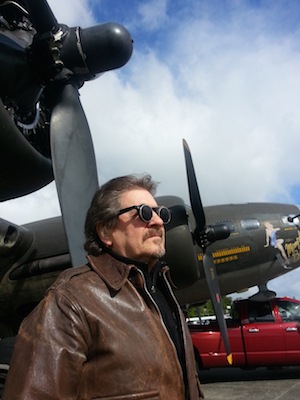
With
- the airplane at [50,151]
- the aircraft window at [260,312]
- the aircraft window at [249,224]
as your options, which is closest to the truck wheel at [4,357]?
the airplane at [50,151]

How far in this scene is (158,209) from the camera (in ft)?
6.37

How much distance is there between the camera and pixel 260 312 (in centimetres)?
1043

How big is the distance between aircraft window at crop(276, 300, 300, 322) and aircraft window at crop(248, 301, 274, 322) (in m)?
0.25

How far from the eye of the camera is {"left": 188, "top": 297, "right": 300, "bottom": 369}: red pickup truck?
388 inches

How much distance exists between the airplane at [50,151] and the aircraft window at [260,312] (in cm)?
284

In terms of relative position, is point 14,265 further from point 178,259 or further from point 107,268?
point 107,268

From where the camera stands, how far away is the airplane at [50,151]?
4.97 metres

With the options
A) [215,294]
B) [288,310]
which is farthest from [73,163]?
[288,310]

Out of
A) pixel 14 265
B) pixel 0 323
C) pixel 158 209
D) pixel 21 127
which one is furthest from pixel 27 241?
pixel 158 209

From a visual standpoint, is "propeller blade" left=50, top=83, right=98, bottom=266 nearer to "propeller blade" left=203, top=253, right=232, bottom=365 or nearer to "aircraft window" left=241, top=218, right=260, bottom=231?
"propeller blade" left=203, top=253, right=232, bottom=365

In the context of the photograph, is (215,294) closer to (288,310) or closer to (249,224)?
(249,224)

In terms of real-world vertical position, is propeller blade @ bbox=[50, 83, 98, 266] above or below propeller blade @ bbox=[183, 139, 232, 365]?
above

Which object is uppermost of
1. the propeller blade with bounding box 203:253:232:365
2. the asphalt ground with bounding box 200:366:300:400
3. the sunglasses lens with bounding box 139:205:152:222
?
the sunglasses lens with bounding box 139:205:152:222

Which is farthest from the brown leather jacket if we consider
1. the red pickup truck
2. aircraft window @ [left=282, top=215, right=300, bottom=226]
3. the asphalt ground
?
the red pickup truck
